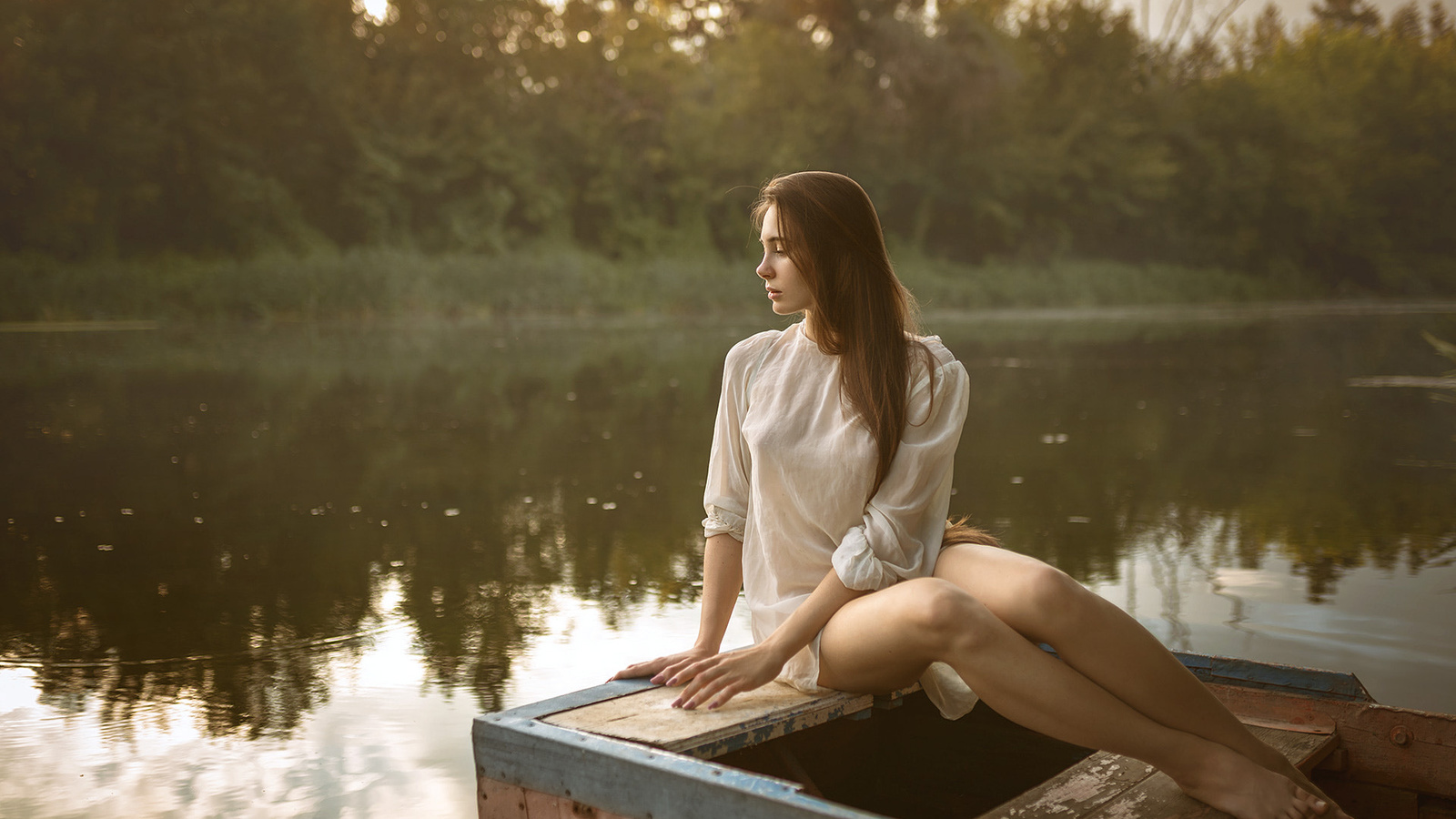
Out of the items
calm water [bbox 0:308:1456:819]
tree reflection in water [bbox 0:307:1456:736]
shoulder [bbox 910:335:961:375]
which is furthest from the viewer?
tree reflection in water [bbox 0:307:1456:736]

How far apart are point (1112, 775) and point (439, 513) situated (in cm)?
403

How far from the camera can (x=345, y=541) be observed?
5129 mm

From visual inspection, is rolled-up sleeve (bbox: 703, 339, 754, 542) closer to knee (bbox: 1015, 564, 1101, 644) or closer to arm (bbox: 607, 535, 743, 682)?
arm (bbox: 607, 535, 743, 682)

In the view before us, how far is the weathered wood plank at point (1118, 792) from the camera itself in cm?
196

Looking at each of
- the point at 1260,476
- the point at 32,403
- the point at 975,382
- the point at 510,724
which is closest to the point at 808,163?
the point at 975,382

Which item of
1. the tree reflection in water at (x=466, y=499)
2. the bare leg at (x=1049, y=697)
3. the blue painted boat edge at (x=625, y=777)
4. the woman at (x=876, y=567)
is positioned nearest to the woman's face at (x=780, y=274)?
the woman at (x=876, y=567)

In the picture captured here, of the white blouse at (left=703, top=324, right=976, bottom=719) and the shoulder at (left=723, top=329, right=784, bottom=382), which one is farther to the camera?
the shoulder at (left=723, top=329, right=784, bottom=382)

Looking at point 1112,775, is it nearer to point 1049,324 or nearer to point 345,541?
point 345,541

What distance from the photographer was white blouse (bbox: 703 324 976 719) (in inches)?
87.6

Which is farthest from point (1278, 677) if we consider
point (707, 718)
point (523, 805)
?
point (523, 805)

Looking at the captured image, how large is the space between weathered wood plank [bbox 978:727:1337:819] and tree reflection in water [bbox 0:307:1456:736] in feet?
4.96

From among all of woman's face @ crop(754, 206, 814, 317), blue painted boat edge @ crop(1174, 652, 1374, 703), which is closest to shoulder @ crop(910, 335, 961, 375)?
woman's face @ crop(754, 206, 814, 317)

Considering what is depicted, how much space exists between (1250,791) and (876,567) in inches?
25.0

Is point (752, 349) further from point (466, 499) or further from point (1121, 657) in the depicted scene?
point (466, 499)
